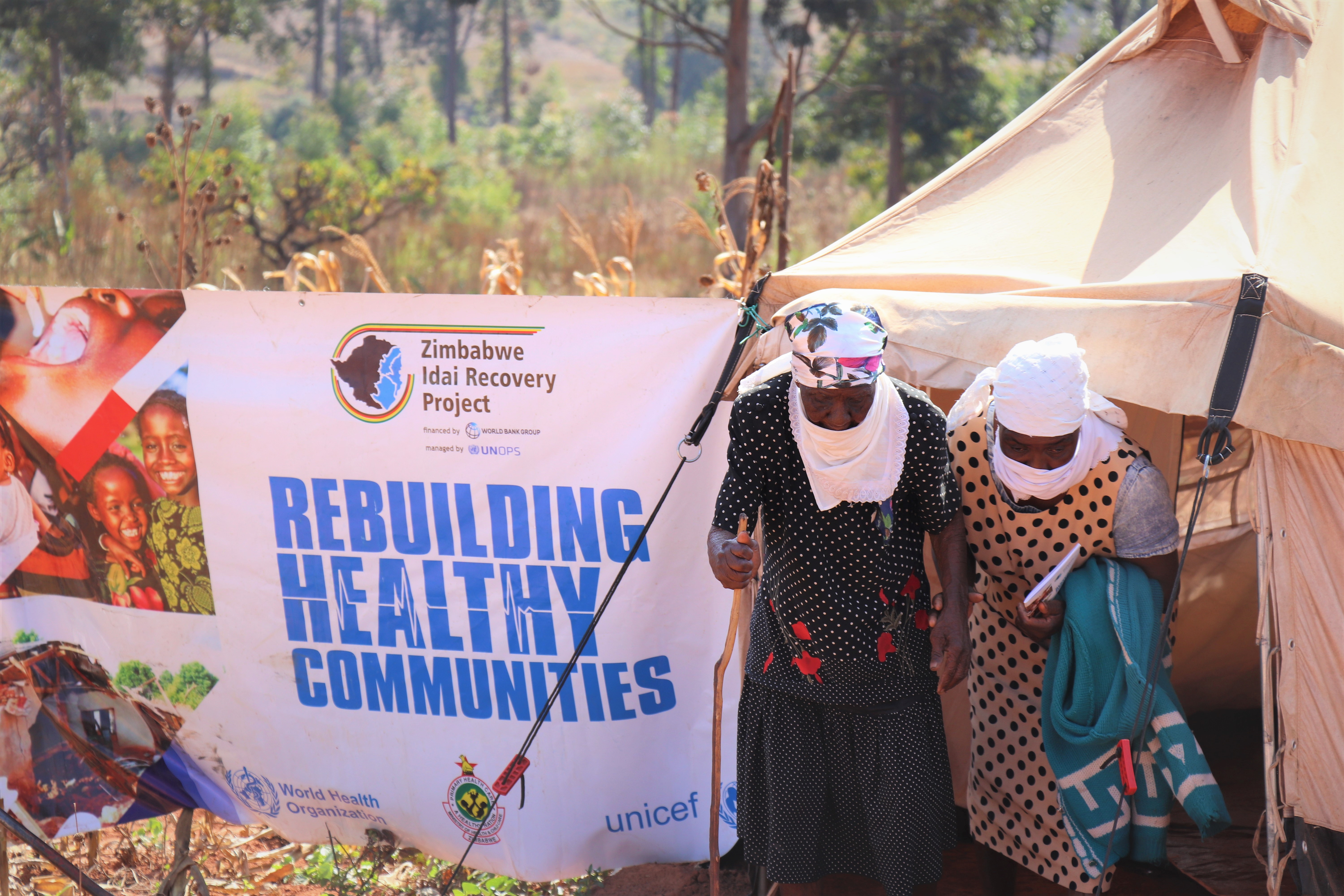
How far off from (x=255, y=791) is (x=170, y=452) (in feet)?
3.53

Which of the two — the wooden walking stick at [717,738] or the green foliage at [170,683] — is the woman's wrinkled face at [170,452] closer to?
the green foliage at [170,683]

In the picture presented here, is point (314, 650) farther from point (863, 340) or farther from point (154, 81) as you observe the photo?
point (154, 81)

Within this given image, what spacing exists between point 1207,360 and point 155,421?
2908 mm

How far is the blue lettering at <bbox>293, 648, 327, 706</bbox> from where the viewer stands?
323cm

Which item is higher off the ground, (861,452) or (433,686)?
(861,452)

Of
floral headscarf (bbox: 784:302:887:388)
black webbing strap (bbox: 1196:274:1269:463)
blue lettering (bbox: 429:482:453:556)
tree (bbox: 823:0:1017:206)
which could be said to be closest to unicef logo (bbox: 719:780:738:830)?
blue lettering (bbox: 429:482:453:556)

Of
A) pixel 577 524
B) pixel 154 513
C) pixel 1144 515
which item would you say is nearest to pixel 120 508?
pixel 154 513

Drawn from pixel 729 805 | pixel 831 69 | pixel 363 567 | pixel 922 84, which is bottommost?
pixel 729 805

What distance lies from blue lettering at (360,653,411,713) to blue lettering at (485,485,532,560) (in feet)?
1.54

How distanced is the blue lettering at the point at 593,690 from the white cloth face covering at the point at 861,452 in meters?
1.10

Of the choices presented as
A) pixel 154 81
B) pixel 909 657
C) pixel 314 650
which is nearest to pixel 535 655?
pixel 314 650

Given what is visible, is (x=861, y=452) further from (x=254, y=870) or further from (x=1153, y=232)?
(x=254, y=870)

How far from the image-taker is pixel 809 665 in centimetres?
234

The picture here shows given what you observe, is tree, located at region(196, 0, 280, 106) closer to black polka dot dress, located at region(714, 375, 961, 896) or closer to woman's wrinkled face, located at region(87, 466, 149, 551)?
woman's wrinkled face, located at region(87, 466, 149, 551)
